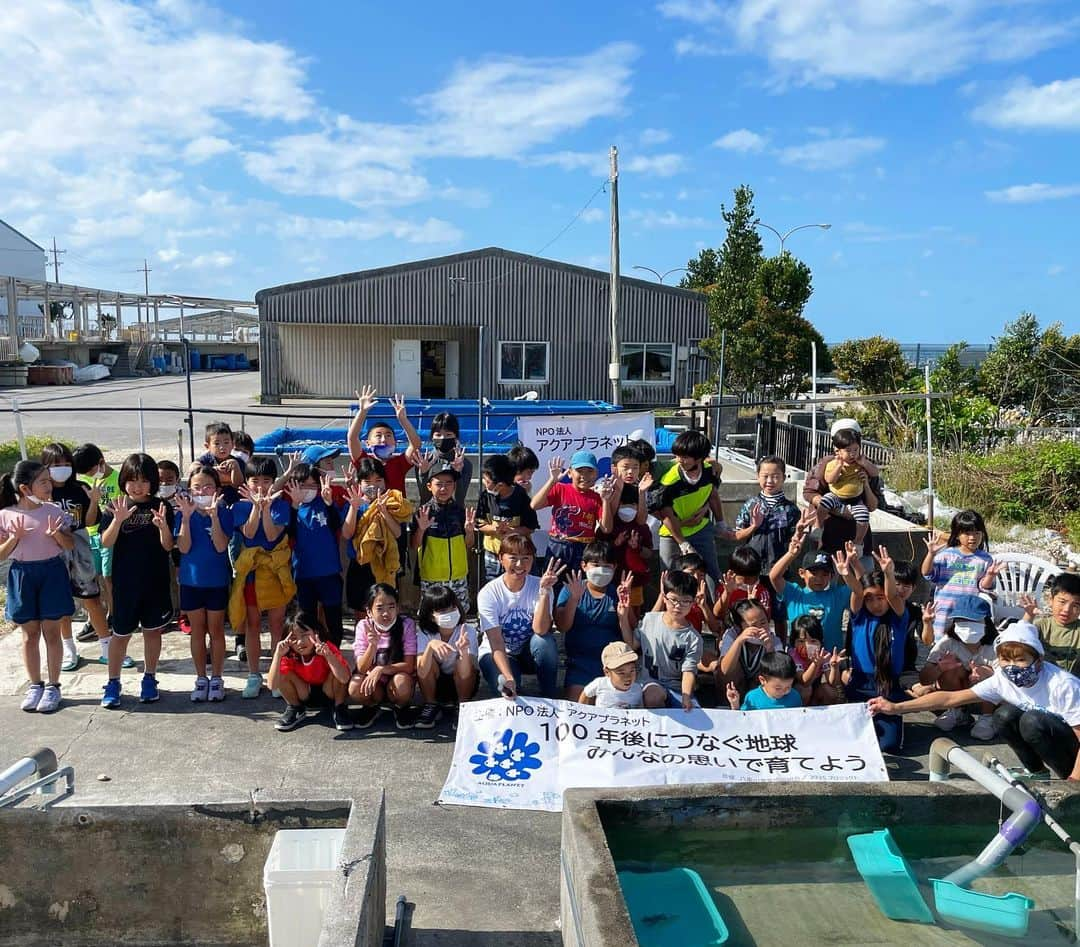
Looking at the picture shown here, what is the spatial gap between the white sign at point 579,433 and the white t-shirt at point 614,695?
2819 mm

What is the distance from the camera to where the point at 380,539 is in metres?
6.63

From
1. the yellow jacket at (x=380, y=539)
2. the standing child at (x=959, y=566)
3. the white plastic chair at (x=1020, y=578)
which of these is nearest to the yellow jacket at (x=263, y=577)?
the yellow jacket at (x=380, y=539)

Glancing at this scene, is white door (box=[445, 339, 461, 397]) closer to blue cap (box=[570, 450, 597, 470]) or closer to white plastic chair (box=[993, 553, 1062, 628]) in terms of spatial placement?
white plastic chair (box=[993, 553, 1062, 628])

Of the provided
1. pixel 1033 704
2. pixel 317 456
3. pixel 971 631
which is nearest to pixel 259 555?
pixel 317 456

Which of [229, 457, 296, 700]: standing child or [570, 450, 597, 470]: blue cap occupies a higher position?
[570, 450, 597, 470]: blue cap

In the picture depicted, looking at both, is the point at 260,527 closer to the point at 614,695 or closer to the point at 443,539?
the point at 443,539

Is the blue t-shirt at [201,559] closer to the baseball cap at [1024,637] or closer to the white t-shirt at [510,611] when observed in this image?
the white t-shirt at [510,611]

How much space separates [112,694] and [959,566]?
579 cm

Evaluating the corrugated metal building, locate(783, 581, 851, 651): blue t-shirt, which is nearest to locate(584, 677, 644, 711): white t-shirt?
locate(783, 581, 851, 651): blue t-shirt

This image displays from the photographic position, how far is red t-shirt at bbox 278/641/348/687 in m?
5.79

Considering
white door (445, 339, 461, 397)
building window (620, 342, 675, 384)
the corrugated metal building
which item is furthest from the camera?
white door (445, 339, 461, 397)

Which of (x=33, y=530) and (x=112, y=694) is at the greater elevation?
(x=33, y=530)

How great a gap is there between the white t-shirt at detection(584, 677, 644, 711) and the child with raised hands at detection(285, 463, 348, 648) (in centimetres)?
196

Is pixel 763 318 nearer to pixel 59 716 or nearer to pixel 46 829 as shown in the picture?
pixel 59 716
